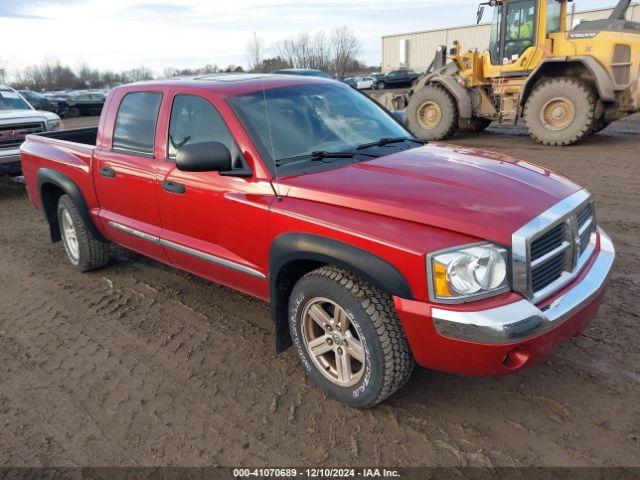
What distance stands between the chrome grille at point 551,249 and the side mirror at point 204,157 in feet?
5.69

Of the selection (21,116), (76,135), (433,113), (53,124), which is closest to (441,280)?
(76,135)

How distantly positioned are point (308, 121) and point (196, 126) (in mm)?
813

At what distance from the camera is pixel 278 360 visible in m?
3.44

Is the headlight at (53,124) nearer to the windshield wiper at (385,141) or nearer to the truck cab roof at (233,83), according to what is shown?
the truck cab roof at (233,83)

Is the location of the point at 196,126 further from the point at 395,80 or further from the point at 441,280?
the point at 395,80

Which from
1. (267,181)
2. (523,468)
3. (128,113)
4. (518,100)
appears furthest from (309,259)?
(518,100)

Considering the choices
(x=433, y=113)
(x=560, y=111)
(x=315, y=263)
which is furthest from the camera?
(x=433, y=113)

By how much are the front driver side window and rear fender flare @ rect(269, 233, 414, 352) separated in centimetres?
70

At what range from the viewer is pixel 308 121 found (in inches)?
139

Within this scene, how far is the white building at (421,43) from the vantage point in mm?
45500

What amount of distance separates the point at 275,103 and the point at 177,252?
1324 millimetres

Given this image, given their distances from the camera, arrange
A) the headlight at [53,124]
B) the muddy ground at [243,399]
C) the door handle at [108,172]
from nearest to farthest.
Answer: the muddy ground at [243,399] < the door handle at [108,172] < the headlight at [53,124]

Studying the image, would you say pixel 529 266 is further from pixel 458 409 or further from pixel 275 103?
pixel 275 103

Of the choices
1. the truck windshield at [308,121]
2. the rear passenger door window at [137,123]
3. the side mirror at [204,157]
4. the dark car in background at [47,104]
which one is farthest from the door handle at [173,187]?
the dark car in background at [47,104]
